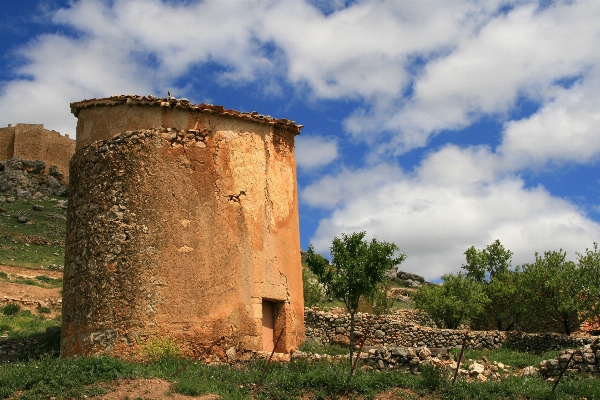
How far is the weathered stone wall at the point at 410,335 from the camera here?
21406 millimetres

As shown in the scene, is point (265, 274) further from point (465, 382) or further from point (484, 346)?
point (484, 346)

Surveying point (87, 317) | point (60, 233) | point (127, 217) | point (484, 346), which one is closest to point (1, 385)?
point (87, 317)

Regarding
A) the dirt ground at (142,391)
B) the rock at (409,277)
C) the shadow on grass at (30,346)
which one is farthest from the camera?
the rock at (409,277)

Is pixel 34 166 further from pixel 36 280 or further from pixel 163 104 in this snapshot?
pixel 163 104

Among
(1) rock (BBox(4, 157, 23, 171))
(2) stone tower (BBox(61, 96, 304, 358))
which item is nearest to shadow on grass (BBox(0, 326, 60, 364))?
(2) stone tower (BBox(61, 96, 304, 358))

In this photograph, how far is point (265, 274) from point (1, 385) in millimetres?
5450

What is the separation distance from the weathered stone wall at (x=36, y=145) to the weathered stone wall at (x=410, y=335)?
150 ft

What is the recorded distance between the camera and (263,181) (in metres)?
14.6

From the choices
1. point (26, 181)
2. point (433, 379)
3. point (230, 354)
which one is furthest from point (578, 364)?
point (26, 181)

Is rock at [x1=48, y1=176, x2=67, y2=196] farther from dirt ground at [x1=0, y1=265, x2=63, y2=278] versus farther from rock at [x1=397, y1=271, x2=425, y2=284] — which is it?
rock at [x1=397, y1=271, x2=425, y2=284]

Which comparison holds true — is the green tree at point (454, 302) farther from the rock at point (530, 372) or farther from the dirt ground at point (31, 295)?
the dirt ground at point (31, 295)

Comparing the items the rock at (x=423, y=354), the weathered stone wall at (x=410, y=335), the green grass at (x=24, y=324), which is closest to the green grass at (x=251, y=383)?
the rock at (x=423, y=354)

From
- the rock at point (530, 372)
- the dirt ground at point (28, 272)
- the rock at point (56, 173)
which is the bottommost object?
the rock at point (530, 372)

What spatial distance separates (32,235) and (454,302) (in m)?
28.0
